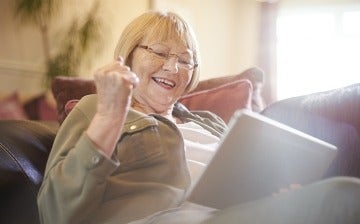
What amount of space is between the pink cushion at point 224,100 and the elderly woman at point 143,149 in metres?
0.22

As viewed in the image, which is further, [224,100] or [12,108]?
[12,108]

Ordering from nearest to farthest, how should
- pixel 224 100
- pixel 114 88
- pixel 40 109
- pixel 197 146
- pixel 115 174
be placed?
pixel 114 88, pixel 115 174, pixel 197 146, pixel 224 100, pixel 40 109

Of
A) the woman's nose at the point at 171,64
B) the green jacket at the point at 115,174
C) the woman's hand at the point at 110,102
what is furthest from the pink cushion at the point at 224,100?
the woman's hand at the point at 110,102

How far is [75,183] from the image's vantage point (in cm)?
85

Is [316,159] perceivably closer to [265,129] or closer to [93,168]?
[265,129]

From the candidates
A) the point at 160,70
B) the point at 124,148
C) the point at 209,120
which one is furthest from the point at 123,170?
the point at 209,120

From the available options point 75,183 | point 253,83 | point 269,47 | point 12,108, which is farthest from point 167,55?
point 269,47

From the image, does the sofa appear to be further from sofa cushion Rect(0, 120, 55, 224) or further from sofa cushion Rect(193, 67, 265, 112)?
sofa cushion Rect(193, 67, 265, 112)

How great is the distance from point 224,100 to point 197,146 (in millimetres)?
504

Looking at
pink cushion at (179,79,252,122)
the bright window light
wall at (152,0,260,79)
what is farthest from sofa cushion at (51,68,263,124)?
the bright window light

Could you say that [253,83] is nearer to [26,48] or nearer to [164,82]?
[164,82]

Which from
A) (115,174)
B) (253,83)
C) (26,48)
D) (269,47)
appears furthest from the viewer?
(269,47)

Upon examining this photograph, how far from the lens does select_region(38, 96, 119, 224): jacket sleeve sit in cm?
83

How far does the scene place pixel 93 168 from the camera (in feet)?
→ 2.72
